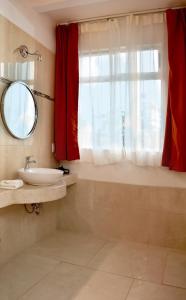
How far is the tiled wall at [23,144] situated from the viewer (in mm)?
2367

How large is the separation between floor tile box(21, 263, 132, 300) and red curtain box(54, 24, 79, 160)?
137cm

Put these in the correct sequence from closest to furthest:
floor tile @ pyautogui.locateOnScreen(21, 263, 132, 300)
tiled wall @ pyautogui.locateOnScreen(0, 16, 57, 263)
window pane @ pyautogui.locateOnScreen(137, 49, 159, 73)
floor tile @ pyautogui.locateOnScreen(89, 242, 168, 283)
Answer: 1. floor tile @ pyautogui.locateOnScreen(21, 263, 132, 300)
2. floor tile @ pyautogui.locateOnScreen(89, 242, 168, 283)
3. tiled wall @ pyautogui.locateOnScreen(0, 16, 57, 263)
4. window pane @ pyautogui.locateOnScreen(137, 49, 159, 73)

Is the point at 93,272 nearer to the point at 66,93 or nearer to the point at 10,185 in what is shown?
the point at 10,185

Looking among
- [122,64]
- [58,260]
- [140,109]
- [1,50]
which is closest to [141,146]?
[140,109]

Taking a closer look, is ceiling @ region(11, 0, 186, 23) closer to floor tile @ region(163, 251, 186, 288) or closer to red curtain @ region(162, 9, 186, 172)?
red curtain @ region(162, 9, 186, 172)

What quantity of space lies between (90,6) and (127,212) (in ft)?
8.10

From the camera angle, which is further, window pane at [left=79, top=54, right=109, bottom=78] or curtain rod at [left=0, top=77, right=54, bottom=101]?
window pane at [left=79, top=54, right=109, bottom=78]

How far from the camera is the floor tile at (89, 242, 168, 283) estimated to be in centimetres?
226

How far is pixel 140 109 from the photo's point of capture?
2.86 meters

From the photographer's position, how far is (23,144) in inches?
104

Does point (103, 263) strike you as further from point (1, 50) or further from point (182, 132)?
point (1, 50)

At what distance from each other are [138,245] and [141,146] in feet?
3.89

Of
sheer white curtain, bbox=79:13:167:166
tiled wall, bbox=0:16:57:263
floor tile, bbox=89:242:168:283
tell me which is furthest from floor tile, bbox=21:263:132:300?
sheer white curtain, bbox=79:13:167:166

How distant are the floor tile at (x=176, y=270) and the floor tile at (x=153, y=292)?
0.10m
